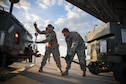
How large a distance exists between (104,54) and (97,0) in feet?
14.4

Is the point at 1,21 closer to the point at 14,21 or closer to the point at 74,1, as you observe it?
the point at 14,21

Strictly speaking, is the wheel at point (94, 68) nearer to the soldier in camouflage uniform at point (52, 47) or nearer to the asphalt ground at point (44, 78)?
the asphalt ground at point (44, 78)

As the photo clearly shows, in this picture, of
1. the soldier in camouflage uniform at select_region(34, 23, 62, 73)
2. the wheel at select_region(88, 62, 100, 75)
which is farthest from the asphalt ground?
the soldier in camouflage uniform at select_region(34, 23, 62, 73)

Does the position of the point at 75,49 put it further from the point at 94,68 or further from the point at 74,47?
the point at 94,68

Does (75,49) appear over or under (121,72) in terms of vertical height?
over

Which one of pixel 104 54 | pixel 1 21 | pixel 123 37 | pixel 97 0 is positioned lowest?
pixel 104 54

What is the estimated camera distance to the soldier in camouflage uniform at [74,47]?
6.13 meters

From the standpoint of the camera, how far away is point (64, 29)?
6.18m

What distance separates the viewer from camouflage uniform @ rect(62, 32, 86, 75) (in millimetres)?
6130

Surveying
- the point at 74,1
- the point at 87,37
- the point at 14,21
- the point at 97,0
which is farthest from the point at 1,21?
the point at 74,1

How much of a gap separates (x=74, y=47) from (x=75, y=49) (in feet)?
0.29

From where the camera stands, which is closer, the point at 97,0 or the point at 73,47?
the point at 73,47

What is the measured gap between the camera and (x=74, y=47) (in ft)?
20.1

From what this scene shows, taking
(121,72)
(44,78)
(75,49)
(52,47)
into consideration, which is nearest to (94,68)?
(75,49)
